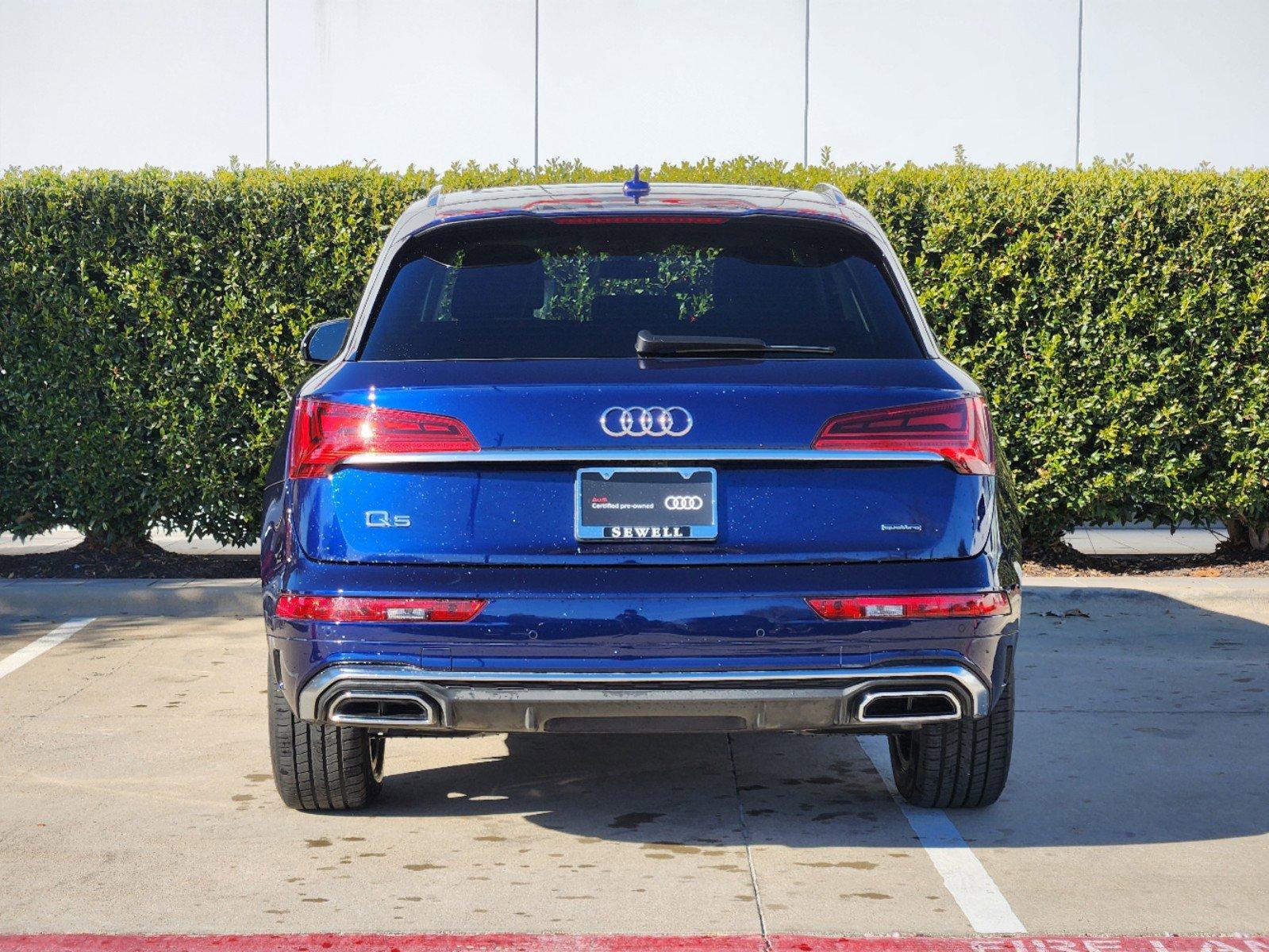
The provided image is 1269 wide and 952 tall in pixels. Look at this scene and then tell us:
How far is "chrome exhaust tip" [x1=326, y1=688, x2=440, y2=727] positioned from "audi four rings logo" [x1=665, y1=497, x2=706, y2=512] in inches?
31.4

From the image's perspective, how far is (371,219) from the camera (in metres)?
9.75

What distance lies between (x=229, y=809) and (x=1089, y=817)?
2.63 m

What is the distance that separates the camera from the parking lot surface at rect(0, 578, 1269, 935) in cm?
417

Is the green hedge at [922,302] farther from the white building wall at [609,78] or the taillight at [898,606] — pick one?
the taillight at [898,606]

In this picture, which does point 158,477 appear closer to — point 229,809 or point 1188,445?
point 229,809

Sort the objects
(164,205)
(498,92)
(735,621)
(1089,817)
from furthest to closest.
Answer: (498,92) → (164,205) → (1089,817) → (735,621)

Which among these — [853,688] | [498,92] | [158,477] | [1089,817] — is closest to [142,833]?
[853,688]

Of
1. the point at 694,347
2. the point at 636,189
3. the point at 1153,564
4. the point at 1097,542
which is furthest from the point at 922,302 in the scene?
the point at 694,347

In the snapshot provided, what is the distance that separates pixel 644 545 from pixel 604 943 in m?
0.97

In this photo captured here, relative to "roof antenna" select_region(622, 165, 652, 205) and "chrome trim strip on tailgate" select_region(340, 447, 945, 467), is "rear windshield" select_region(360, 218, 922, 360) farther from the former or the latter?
"chrome trim strip on tailgate" select_region(340, 447, 945, 467)

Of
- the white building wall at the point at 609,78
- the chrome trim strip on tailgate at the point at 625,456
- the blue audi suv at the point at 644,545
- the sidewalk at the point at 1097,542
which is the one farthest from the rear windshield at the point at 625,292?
the white building wall at the point at 609,78

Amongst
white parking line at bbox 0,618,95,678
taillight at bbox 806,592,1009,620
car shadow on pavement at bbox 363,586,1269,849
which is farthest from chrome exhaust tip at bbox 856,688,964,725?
white parking line at bbox 0,618,95,678

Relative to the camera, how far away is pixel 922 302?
964 cm

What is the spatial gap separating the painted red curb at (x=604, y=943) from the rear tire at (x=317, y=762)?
0.95m
